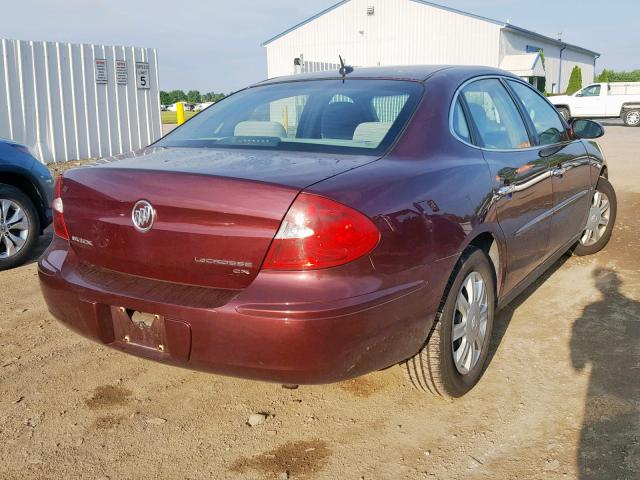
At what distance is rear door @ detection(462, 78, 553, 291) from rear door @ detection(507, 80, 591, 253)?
16 centimetres

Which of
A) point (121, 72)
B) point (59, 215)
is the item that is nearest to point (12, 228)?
point (59, 215)

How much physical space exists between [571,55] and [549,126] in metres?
52.6

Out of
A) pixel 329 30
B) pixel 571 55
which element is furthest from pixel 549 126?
pixel 571 55

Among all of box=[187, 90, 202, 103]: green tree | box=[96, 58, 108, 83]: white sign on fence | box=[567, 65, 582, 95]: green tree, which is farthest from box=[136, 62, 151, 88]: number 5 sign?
box=[187, 90, 202, 103]: green tree

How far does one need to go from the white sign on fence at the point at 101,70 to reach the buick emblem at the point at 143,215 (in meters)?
10.7

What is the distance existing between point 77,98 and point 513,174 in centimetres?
1033

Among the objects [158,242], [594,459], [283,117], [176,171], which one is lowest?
[594,459]

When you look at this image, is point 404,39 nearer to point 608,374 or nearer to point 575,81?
point 575,81

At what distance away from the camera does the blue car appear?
5.31 metres

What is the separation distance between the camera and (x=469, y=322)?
303cm

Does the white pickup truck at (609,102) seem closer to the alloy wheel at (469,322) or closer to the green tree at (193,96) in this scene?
the alloy wheel at (469,322)

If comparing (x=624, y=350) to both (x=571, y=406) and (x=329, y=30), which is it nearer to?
(x=571, y=406)

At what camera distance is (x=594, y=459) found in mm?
2518

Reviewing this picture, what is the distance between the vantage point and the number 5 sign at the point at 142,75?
12.9 m
